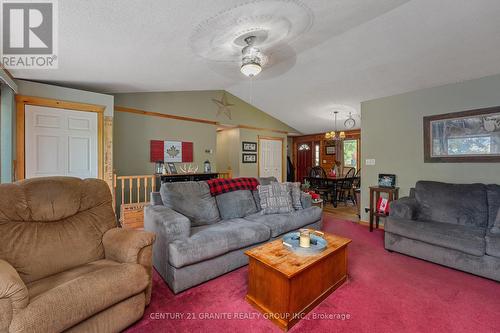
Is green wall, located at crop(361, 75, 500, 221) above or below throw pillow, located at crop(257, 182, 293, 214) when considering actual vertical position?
above

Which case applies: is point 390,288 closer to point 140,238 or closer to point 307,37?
point 140,238

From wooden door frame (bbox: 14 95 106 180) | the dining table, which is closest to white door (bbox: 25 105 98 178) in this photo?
wooden door frame (bbox: 14 95 106 180)

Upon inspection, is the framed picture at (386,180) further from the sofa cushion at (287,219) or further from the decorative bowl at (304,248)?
the decorative bowl at (304,248)

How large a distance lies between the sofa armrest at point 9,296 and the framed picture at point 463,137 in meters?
4.54

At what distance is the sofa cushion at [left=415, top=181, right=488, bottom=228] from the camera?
264 cm

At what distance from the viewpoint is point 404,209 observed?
2.83 metres

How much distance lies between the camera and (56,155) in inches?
128

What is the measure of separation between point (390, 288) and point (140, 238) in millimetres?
2148

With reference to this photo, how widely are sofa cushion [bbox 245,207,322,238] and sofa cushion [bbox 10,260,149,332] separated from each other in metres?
1.45

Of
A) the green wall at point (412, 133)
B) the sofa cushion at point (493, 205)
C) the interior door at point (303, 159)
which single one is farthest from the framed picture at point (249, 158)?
the sofa cushion at point (493, 205)

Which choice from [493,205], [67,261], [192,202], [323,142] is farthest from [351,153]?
[67,261]

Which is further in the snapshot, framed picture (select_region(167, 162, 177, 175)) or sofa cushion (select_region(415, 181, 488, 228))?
framed picture (select_region(167, 162, 177, 175))

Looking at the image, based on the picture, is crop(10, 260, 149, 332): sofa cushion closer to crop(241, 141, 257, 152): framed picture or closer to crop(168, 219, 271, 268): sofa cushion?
crop(168, 219, 271, 268): sofa cushion

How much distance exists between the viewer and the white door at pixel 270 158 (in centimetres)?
725
